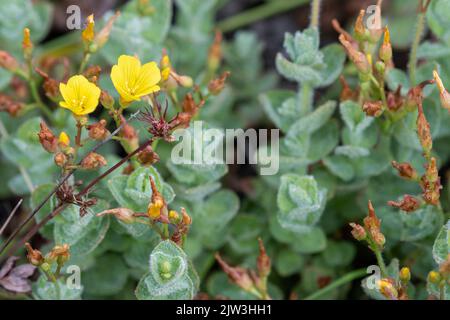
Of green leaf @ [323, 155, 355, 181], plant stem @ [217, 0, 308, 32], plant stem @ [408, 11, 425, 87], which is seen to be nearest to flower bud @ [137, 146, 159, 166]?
green leaf @ [323, 155, 355, 181]

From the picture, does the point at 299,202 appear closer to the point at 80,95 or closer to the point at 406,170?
the point at 406,170

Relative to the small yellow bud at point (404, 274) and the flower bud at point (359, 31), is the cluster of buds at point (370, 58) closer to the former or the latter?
the flower bud at point (359, 31)

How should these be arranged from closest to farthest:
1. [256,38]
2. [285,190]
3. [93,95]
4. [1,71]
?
[93,95] → [285,190] → [1,71] → [256,38]

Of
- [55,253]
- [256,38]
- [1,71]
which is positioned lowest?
[55,253]

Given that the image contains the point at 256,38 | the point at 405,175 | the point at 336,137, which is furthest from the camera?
the point at 256,38

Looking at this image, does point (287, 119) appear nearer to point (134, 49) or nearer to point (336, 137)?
point (336, 137)

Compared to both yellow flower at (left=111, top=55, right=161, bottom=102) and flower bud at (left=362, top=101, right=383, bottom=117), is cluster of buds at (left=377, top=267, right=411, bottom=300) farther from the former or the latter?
yellow flower at (left=111, top=55, right=161, bottom=102)
